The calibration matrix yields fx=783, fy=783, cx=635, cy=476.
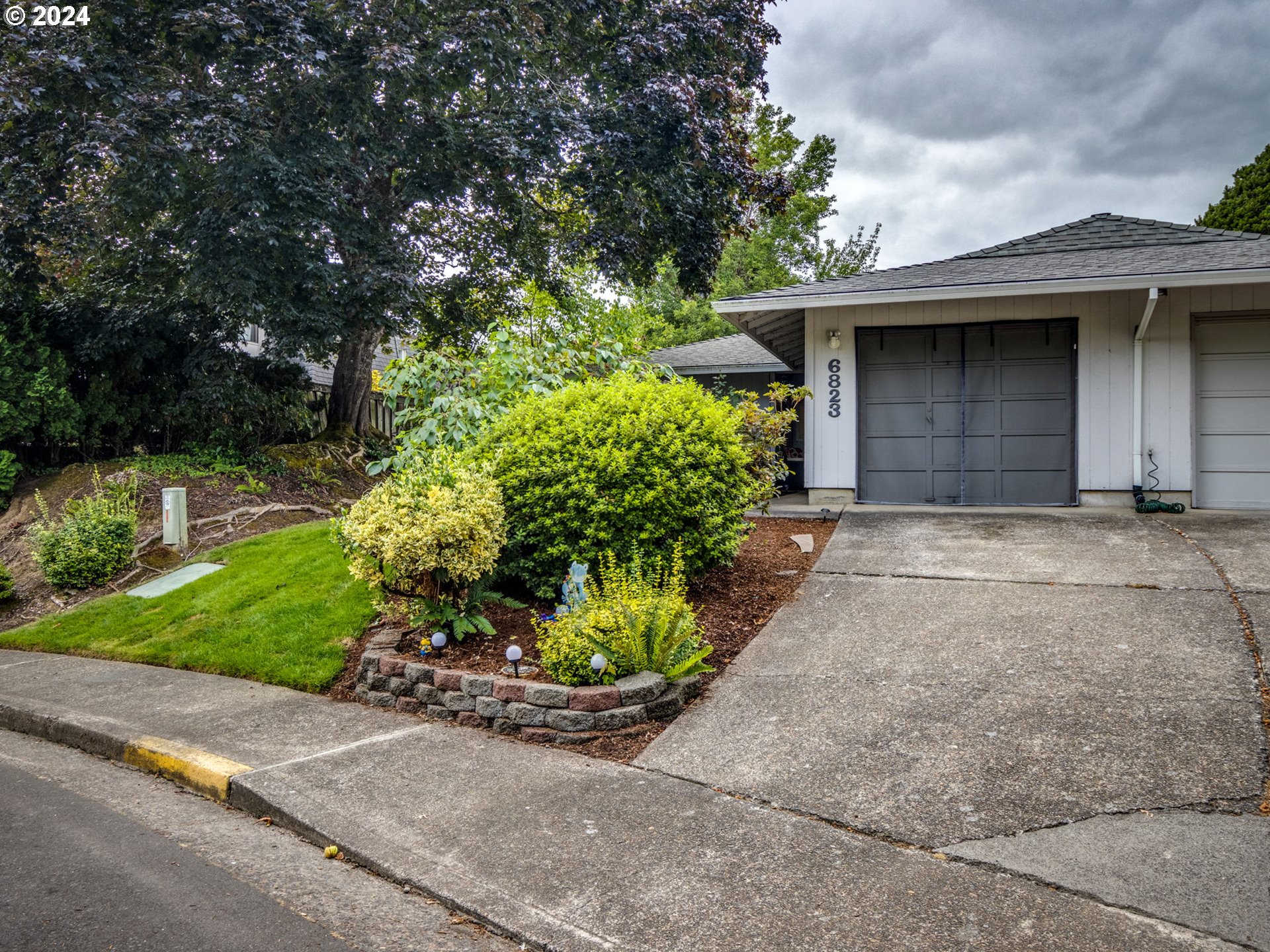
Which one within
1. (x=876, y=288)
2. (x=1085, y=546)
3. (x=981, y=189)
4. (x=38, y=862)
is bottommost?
(x=38, y=862)

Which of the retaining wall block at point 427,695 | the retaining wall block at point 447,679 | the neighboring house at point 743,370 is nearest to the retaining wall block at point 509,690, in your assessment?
the retaining wall block at point 447,679

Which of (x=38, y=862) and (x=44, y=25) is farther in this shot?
(x=44, y=25)

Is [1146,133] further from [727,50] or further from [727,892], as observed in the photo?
[727,892]

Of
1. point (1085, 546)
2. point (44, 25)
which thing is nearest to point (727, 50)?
point (44, 25)

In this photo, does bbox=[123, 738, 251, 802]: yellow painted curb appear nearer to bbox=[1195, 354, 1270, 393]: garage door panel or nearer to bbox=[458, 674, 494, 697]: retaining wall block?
bbox=[458, 674, 494, 697]: retaining wall block

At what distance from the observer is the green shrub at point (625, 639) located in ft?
15.3

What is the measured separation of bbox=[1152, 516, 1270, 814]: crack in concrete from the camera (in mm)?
3338

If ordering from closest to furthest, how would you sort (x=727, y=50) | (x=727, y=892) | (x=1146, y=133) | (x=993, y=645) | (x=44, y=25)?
(x=727, y=892)
(x=993, y=645)
(x=44, y=25)
(x=727, y=50)
(x=1146, y=133)

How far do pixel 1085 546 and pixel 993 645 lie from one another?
9.96 feet

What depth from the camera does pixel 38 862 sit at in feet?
10.8

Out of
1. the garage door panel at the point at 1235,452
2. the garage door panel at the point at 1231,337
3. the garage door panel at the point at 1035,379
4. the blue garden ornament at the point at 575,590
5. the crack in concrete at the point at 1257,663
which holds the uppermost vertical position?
the garage door panel at the point at 1231,337

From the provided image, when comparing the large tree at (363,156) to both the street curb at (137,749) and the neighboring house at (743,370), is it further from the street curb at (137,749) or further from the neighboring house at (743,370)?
the street curb at (137,749)

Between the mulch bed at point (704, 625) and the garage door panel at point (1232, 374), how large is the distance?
18.2ft

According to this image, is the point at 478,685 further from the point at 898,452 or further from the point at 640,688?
the point at 898,452
